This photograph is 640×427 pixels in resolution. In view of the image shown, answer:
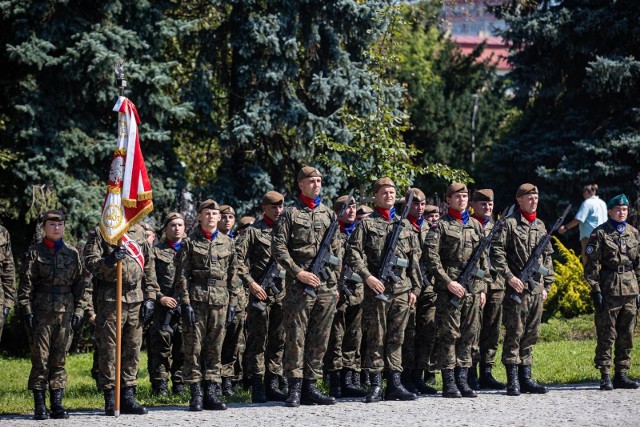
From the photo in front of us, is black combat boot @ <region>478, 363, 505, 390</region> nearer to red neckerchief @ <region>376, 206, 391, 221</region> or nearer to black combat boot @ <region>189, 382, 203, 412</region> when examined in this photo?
red neckerchief @ <region>376, 206, 391, 221</region>

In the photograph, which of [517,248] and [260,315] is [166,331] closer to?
[260,315]

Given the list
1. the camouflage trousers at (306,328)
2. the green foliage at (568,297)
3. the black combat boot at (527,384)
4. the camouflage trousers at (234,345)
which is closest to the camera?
the camouflage trousers at (306,328)

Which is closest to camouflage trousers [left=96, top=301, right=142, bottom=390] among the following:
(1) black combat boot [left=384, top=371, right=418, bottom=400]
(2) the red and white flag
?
(2) the red and white flag

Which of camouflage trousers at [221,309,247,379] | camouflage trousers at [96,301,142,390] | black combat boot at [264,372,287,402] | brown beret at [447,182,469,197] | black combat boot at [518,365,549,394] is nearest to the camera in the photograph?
camouflage trousers at [96,301,142,390]

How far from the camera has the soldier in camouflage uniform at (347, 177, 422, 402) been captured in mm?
11422

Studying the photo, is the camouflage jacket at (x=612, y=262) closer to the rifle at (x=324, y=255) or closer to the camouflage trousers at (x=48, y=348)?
the rifle at (x=324, y=255)

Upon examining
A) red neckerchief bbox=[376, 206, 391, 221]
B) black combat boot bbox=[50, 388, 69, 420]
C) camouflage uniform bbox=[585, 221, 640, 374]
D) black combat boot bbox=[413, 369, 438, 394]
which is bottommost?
black combat boot bbox=[50, 388, 69, 420]

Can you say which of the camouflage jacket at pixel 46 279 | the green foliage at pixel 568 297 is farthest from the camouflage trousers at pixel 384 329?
the green foliage at pixel 568 297

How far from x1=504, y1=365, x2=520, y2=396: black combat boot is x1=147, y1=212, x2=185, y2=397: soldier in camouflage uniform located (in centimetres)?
368

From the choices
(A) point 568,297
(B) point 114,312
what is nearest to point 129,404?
(B) point 114,312

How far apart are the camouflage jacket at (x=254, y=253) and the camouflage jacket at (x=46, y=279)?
2.14 metres

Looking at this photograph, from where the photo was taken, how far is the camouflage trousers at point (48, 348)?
425 inches

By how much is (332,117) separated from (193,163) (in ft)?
22.1

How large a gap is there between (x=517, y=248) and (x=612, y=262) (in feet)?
3.43
